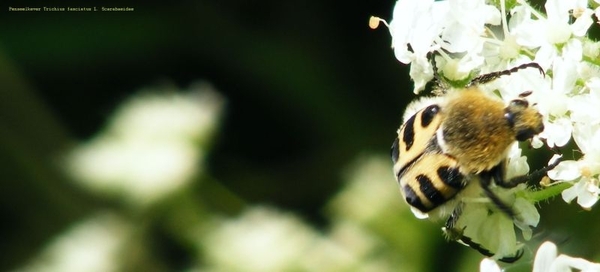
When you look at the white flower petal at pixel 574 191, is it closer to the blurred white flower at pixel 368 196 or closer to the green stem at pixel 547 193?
the green stem at pixel 547 193

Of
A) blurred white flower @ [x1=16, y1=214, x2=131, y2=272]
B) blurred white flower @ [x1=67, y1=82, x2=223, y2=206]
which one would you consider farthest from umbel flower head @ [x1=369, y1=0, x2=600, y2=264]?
blurred white flower @ [x1=16, y1=214, x2=131, y2=272]

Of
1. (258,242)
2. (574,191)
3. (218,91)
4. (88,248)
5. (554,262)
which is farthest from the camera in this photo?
(218,91)

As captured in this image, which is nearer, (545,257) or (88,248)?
(545,257)

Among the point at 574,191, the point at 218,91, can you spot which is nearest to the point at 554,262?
the point at 574,191

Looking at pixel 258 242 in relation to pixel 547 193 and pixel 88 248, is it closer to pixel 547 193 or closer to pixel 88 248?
pixel 88 248

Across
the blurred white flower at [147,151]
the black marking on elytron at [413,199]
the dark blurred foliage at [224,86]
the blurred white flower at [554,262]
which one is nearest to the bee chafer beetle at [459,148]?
the black marking on elytron at [413,199]

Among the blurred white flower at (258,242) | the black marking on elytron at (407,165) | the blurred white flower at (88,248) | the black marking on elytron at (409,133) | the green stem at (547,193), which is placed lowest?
the green stem at (547,193)

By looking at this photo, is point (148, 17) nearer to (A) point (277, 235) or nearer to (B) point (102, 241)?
(B) point (102, 241)
